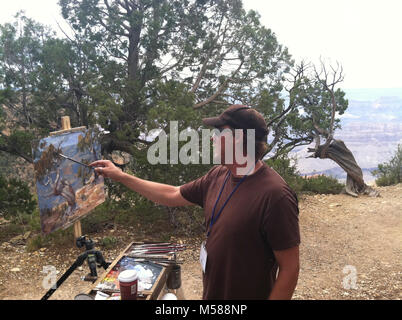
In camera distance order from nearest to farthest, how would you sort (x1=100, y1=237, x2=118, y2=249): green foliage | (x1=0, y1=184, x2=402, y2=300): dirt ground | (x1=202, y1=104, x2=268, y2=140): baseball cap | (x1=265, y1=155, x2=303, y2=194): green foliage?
(x1=202, y1=104, x2=268, y2=140): baseball cap
(x1=0, y1=184, x2=402, y2=300): dirt ground
(x1=100, y1=237, x2=118, y2=249): green foliage
(x1=265, y1=155, x2=303, y2=194): green foliage

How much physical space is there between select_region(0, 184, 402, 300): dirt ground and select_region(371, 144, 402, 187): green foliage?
9.56 feet

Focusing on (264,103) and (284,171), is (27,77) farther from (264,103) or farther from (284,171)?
(284,171)

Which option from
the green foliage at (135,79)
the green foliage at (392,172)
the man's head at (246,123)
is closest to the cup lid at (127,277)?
the man's head at (246,123)

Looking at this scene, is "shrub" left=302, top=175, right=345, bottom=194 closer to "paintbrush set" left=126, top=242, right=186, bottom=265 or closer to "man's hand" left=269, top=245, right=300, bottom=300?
"paintbrush set" left=126, top=242, right=186, bottom=265

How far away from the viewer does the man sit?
139 cm

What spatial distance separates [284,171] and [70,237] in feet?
15.4

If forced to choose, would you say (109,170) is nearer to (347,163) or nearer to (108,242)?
(108,242)

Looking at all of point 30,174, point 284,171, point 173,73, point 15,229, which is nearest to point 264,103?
point 284,171

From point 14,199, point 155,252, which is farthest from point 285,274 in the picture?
point 14,199

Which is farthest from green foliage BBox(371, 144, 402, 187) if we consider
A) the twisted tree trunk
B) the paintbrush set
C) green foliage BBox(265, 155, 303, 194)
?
the paintbrush set

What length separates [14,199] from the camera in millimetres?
5152

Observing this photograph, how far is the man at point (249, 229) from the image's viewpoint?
1.39 metres

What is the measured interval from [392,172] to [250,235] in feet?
32.4

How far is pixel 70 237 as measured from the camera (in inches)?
Result: 201
